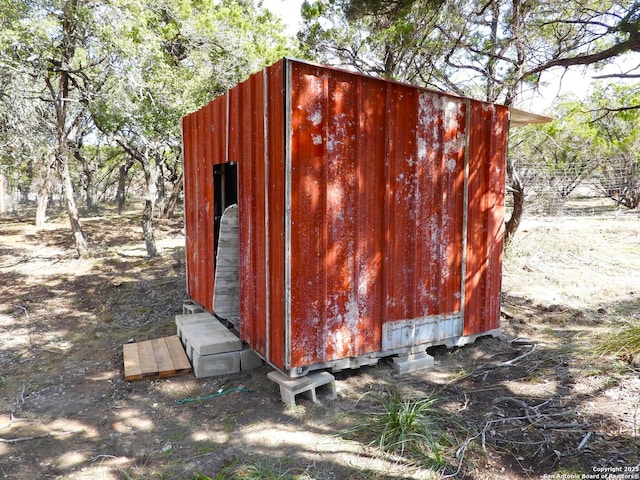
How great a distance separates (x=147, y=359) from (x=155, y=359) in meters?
0.10

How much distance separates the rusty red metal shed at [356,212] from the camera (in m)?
4.01

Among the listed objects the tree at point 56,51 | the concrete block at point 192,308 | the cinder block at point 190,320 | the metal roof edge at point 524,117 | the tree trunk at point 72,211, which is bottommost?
the concrete block at point 192,308

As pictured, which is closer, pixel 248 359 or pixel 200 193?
pixel 248 359

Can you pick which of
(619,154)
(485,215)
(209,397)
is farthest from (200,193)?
(619,154)

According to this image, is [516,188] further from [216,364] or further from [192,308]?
[216,364]

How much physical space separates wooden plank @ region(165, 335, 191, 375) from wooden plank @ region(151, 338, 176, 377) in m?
0.04

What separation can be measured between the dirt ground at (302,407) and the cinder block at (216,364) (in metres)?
0.11

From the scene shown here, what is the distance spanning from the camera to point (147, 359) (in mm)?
5113

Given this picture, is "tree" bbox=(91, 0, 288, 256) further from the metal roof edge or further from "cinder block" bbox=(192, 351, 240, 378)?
the metal roof edge

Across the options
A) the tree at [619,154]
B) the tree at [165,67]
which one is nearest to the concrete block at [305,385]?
the tree at [165,67]

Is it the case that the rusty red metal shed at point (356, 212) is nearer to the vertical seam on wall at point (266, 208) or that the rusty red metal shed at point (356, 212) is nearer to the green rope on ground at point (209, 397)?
the vertical seam on wall at point (266, 208)

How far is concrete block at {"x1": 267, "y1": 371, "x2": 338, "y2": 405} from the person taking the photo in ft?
13.2

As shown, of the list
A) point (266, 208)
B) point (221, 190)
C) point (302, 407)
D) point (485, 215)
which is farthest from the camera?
point (221, 190)

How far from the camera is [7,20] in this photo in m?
8.13
